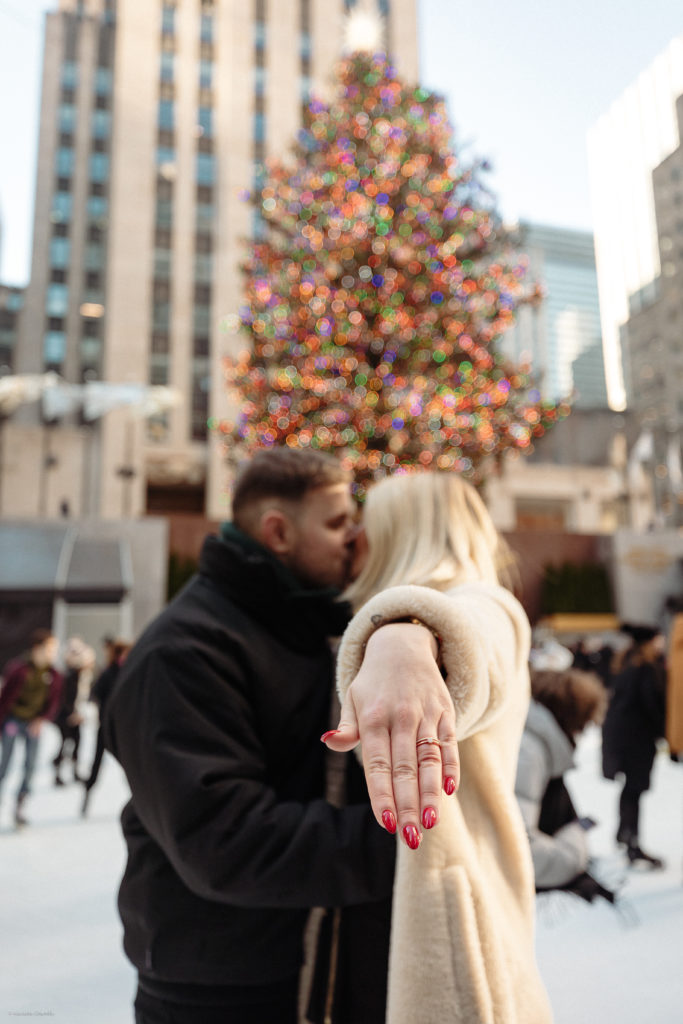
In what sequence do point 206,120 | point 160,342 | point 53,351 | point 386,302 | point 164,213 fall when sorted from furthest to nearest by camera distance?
point 53,351 → point 206,120 → point 164,213 → point 160,342 → point 386,302

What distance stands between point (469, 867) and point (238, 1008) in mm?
565

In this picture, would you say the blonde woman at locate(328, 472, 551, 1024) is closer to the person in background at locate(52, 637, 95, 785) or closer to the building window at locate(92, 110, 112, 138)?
the person in background at locate(52, 637, 95, 785)

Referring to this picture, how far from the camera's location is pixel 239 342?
29.5 m

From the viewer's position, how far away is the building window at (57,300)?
116 ft

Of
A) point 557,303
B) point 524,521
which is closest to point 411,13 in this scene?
point 524,521

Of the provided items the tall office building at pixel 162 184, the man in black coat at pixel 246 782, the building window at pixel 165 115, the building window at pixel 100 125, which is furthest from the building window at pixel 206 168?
the man in black coat at pixel 246 782

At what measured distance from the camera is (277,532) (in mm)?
1372

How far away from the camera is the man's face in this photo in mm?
1372

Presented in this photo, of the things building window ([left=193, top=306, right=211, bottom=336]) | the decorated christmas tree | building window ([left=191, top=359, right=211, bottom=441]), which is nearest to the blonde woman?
the decorated christmas tree

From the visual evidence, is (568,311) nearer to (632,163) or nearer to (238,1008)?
(632,163)

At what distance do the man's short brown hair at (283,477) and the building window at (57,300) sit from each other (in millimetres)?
38287

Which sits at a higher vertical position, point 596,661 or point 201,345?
point 201,345

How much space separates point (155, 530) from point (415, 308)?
7.33 meters

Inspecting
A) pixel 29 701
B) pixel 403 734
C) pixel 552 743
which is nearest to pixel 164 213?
pixel 29 701
